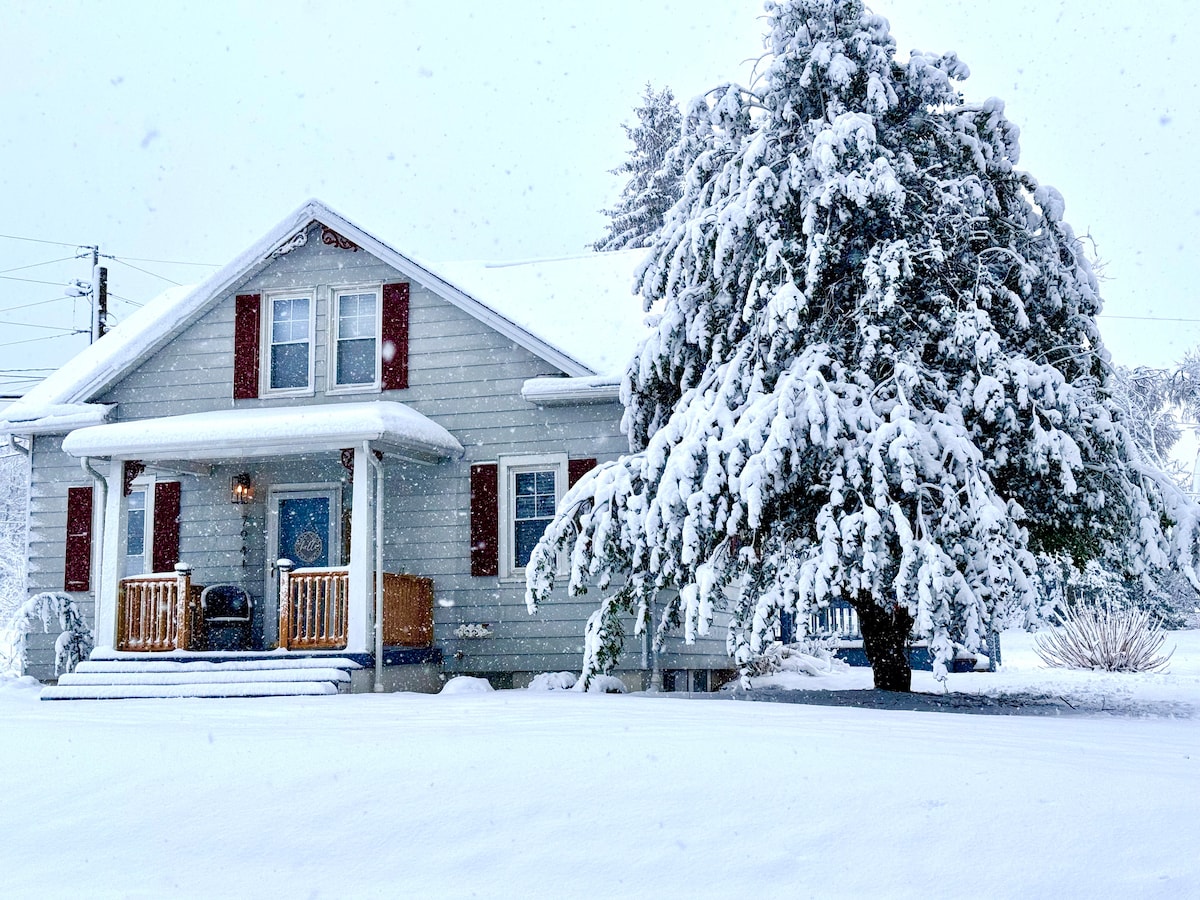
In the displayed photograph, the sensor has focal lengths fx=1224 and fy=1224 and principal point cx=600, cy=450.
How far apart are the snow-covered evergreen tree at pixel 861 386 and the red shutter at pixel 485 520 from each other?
2128mm

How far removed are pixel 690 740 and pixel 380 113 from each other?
670 feet

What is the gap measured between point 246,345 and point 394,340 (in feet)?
6.01

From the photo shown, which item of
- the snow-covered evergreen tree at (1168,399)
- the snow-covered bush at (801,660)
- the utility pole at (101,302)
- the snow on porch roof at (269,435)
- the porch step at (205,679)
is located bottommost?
the snow-covered bush at (801,660)

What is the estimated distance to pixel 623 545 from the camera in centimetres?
1060

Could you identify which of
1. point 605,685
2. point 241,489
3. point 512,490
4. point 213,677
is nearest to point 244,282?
point 241,489

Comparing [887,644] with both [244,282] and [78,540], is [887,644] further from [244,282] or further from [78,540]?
[78,540]

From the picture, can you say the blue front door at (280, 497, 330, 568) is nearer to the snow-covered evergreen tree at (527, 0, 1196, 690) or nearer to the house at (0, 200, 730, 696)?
the house at (0, 200, 730, 696)

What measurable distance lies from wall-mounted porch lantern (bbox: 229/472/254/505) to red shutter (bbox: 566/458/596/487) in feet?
12.5

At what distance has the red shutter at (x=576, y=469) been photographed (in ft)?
43.5

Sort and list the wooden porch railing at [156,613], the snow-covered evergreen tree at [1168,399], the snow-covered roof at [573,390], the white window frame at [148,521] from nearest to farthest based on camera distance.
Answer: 1. the wooden porch railing at [156,613]
2. the snow-covered roof at [573,390]
3. the white window frame at [148,521]
4. the snow-covered evergreen tree at [1168,399]

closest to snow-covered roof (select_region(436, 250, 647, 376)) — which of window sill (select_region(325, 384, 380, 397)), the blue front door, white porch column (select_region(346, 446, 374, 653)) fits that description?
window sill (select_region(325, 384, 380, 397))

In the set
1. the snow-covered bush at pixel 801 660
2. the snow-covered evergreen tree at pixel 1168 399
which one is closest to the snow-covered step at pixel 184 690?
the snow-covered bush at pixel 801 660

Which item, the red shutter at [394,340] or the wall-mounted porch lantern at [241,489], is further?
the wall-mounted porch lantern at [241,489]

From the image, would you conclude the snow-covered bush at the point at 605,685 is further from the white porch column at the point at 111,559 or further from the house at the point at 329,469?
the white porch column at the point at 111,559
